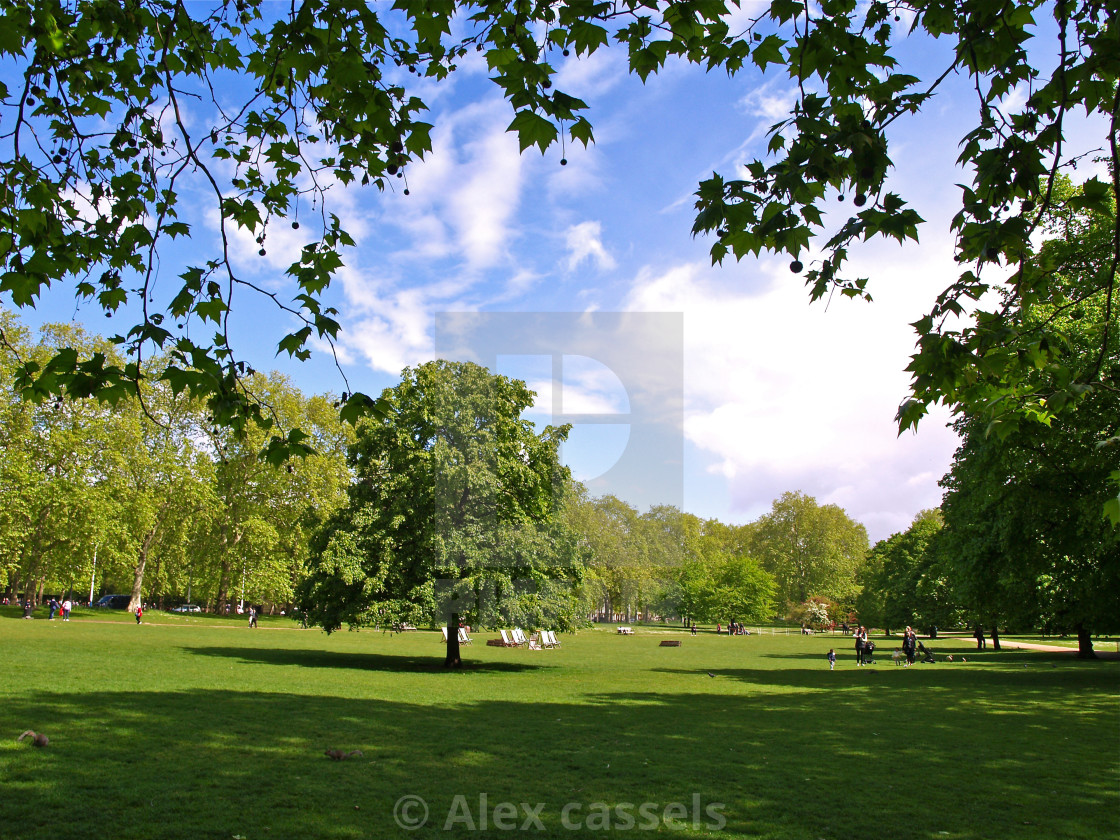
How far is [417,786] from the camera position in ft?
26.4

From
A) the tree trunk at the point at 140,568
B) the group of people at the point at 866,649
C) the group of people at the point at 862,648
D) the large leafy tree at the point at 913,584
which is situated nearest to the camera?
the group of people at the point at 862,648

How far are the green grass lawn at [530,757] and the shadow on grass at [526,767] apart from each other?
0.04 meters

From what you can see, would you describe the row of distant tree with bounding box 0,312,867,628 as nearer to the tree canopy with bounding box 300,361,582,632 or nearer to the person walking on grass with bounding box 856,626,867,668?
the tree canopy with bounding box 300,361,582,632

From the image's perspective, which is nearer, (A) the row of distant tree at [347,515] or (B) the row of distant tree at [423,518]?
(B) the row of distant tree at [423,518]

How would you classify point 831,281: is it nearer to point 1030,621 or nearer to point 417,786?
point 417,786

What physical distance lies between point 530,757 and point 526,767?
64 cm

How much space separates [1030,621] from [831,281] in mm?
26197

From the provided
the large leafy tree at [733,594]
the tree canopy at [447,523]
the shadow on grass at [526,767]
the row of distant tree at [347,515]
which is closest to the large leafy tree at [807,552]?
the row of distant tree at [347,515]

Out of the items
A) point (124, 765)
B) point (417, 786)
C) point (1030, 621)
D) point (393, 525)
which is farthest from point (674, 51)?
point (1030, 621)

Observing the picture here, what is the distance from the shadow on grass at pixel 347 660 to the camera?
24.0m

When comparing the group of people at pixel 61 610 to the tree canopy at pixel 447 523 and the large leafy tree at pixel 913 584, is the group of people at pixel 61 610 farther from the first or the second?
the large leafy tree at pixel 913 584

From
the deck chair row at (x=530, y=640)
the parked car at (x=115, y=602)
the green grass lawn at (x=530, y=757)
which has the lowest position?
the parked car at (x=115, y=602)

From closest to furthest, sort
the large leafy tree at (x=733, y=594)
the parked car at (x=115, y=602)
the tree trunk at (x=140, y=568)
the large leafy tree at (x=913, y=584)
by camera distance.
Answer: the large leafy tree at (x=913, y=584) < the tree trunk at (x=140, y=568) < the parked car at (x=115, y=602) < the large leafy tree at (x=733, y=594)

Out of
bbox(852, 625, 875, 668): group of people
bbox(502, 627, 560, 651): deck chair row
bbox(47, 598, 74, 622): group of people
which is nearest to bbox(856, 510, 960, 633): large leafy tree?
bbox(852, 625, 875, 668): group of people
